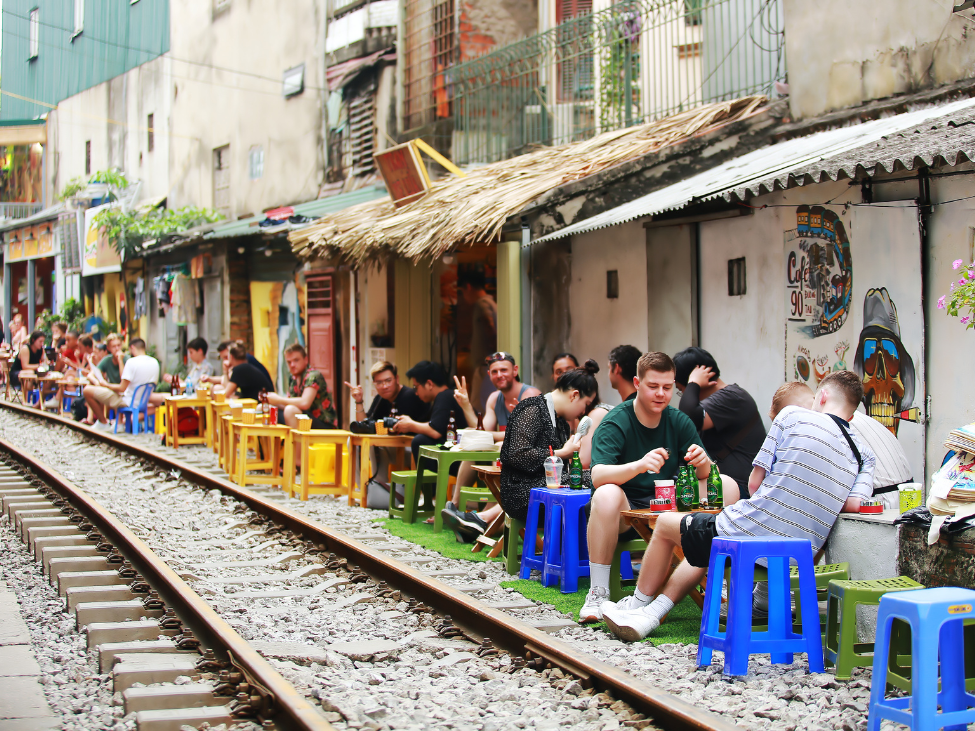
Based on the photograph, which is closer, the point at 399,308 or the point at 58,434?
the point at 399,308

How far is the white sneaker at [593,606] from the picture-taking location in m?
6.09

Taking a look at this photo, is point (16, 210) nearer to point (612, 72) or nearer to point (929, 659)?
point (612, 72)

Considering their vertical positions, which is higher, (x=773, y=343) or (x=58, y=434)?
(x=773, y=343)

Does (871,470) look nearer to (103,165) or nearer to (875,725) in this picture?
(875,725)

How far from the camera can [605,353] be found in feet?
Result: 37.8

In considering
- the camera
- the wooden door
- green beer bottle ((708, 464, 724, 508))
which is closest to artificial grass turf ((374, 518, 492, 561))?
the camera

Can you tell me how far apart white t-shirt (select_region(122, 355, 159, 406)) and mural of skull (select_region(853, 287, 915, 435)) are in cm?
1221

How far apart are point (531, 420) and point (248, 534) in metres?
2.98

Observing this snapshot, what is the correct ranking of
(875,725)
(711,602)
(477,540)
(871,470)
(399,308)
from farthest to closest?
(399,308) < (477,540) < (871,470) < (711,602) < (875,725)

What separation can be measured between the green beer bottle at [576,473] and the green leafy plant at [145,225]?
18.3 meters

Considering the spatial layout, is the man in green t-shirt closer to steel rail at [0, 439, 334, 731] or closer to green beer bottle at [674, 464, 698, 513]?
green beer bottle at [674, 464, 698, 513]

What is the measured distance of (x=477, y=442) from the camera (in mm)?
9023

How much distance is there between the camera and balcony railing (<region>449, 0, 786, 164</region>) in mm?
11781

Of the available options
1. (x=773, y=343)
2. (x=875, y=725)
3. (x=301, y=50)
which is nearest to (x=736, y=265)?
(x=773, y=343)
